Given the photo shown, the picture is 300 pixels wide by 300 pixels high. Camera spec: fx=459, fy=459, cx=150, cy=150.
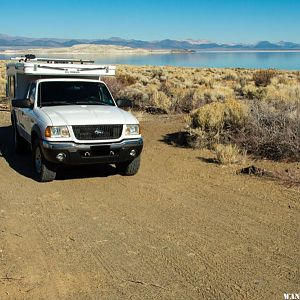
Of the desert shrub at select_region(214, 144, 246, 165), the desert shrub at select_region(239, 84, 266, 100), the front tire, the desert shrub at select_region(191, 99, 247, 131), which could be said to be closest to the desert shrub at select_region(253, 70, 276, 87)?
the desert shrub at select_region(239, 84, 266, 100)

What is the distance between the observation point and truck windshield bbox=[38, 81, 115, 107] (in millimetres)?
8766

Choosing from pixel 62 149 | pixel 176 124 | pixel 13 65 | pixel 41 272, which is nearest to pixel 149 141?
pixel 176 124

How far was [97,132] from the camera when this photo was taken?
761 centimetres

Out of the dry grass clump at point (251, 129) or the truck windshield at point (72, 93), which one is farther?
the dry grass clump at point (251, 129)

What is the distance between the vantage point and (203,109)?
499 inches

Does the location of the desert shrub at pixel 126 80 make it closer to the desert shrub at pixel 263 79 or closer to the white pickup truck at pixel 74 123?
the desert shrub at pixel 263 79

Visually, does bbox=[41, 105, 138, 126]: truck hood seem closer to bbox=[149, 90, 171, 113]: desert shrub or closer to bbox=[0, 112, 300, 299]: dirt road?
bbox=[0, 112, 300, 299]: dirt road

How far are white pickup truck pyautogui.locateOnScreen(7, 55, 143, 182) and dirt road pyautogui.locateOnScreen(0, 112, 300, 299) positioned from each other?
0.46m

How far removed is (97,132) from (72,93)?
67.6 inches

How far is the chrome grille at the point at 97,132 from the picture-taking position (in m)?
7.52

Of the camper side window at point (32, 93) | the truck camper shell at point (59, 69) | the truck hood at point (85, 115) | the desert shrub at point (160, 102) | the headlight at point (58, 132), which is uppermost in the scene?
the truck camper shell at point (59, 69)

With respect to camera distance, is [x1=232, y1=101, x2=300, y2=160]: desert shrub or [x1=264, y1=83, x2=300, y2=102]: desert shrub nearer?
[x1=232, y1=101, x2=300, y2=160]: desert shrub

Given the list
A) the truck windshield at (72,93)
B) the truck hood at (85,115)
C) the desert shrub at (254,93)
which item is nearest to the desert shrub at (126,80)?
the desert shrub at (254,93)

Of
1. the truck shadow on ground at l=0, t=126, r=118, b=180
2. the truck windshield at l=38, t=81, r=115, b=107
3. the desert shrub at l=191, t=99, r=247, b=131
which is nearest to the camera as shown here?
the truck shadow on ground at l=0, t=126, r=118, b=180
